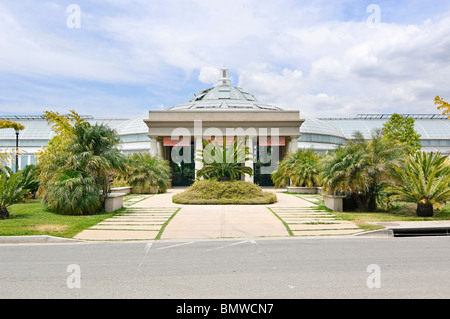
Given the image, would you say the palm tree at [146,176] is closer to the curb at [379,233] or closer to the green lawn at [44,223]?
the green lawn at [44,223]

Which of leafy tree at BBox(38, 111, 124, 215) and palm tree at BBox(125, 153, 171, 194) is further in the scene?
palm tree at BBox(125, 153, 171, 194)

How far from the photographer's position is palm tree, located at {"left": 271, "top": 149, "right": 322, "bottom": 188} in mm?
27203

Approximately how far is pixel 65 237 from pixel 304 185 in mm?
21167

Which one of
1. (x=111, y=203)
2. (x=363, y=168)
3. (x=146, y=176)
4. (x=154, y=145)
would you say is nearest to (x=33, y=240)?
(x=111, y=203)

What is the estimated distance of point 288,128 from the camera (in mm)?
35375

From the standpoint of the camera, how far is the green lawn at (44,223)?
10422 mm

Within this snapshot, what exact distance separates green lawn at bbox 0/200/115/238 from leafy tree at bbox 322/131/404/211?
9055 millimetres

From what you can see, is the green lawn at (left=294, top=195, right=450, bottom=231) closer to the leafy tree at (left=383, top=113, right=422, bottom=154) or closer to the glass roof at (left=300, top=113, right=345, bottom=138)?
the leafy tree at (left=383, top=113, right=422, bottom=154)

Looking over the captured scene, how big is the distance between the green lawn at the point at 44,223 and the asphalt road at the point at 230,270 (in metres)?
1.18

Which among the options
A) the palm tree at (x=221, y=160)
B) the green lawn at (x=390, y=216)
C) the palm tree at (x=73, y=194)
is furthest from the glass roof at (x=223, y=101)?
the green lawn at (x=390, y=216)

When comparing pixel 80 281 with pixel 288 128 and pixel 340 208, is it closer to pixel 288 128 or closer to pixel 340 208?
pixel 340 208

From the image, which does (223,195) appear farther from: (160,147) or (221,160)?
(160,147)

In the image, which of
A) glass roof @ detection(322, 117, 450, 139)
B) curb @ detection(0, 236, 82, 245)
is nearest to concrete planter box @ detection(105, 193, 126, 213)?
curb @ detection(0, 236, 82, 245)
